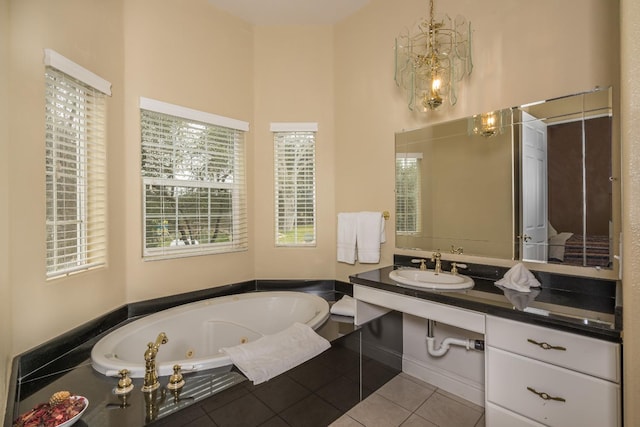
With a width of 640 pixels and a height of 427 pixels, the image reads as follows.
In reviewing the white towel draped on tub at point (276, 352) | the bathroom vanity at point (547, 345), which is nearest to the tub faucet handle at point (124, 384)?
the white towel draped on tub at point (276, 352)

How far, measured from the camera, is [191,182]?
2.45 meters

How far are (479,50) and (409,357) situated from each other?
7.39 feet

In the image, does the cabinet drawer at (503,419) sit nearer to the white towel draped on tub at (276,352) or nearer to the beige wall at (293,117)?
the white towel draped on tub at (276,352)

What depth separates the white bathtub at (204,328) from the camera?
1473 mm

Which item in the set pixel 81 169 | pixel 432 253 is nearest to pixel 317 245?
pixel 432 253

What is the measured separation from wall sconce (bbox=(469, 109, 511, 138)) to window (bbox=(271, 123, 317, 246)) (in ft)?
4.63

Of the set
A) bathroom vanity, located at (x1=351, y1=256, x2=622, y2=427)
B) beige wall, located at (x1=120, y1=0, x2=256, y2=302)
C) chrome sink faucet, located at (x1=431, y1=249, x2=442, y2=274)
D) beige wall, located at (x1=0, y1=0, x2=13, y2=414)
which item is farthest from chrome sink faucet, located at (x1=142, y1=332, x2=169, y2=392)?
chrome sink faucet, located at (x1=431, y1=249, x2=442, y2=274)

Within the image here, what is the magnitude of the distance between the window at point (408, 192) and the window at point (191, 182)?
140 centimetres

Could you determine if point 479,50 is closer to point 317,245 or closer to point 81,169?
point 317,245

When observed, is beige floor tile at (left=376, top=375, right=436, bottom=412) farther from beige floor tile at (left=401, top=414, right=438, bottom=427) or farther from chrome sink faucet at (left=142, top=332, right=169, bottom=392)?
chrome sink faucet at (left=142, top=332, right=169, bottom=392)

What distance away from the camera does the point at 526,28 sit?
174 centimetres

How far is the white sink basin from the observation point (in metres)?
1.66

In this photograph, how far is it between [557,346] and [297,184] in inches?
87.1

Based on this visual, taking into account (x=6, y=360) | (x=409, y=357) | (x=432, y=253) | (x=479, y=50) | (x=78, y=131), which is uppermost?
(x=479, y=50)
